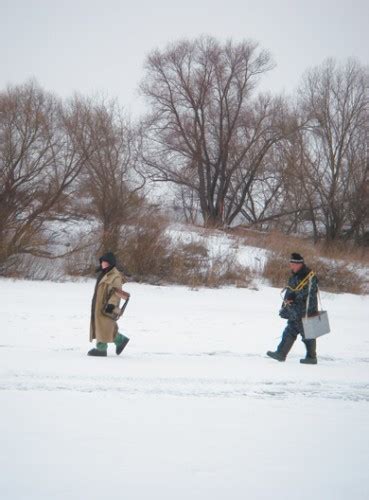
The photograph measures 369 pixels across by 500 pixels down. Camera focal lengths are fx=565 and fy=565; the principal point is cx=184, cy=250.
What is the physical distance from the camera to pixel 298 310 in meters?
8.31

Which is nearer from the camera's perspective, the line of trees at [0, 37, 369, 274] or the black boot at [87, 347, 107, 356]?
the black boot at [87, 347, 107, 356]

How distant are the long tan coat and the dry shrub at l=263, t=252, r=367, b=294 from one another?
1259 centimetres

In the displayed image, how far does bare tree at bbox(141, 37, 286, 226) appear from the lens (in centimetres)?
2902

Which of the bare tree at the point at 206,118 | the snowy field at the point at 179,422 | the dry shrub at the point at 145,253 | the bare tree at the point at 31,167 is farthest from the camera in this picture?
the bare tree at the point at 206,118

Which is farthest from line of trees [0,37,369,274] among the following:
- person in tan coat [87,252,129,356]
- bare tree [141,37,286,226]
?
person in tan coat [87,252,129,356]

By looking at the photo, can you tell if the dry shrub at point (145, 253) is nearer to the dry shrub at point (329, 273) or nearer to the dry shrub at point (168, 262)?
the dry shrub at point (168, 262)

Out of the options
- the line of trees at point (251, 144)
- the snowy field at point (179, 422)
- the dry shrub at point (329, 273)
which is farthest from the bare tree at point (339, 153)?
the snowy field at point (179, 422)

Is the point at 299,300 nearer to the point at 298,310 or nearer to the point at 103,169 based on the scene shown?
the point at 298,310

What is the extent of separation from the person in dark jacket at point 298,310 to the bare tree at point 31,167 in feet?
39.1

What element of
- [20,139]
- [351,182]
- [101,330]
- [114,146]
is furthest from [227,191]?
[101,330]

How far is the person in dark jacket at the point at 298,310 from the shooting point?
827 cm

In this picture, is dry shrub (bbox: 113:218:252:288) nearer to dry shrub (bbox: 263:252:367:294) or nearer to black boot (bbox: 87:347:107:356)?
dry shrub (bbox: 263:252:367:294)

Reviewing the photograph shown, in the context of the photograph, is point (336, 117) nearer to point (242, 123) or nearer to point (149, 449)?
point (242, 123)

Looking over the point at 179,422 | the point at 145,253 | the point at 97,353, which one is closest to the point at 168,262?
the point at 145,253
